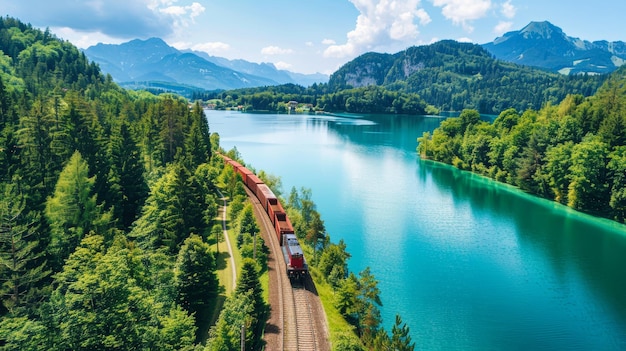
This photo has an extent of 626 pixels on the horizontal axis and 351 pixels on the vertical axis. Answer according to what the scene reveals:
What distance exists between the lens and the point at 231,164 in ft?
262

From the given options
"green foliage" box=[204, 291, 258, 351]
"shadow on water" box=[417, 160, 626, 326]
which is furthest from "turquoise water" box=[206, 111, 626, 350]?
"green foliage" box=[204, 291, 258, 351]

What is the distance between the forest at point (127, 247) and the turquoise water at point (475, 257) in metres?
5.51

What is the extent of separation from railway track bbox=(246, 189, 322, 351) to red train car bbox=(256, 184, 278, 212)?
13.2m

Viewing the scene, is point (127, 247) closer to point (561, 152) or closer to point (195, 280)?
point (195, 280)

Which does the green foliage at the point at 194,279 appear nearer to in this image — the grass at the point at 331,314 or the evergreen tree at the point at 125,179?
the grass at the point at 331,314

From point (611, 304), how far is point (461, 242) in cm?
1933

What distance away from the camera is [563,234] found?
207 ft

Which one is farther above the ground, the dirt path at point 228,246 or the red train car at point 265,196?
the red train car at point 265,196

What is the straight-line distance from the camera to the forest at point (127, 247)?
82.0 feet

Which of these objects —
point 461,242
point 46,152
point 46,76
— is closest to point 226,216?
point 46,152

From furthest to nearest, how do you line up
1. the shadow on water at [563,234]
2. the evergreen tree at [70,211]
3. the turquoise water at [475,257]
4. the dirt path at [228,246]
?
the shadow on water at [563,234] → the evergreen tree at [70,211] → the dirt path at [228,246] → the turquoise water at [475,257]

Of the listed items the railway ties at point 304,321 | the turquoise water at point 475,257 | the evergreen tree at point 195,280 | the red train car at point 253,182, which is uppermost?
the red train car at point 253,182

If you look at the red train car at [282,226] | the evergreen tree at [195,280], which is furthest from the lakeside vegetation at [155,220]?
the red train car at [282,226]

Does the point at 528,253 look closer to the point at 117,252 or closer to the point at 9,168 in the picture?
the point at 117,252
